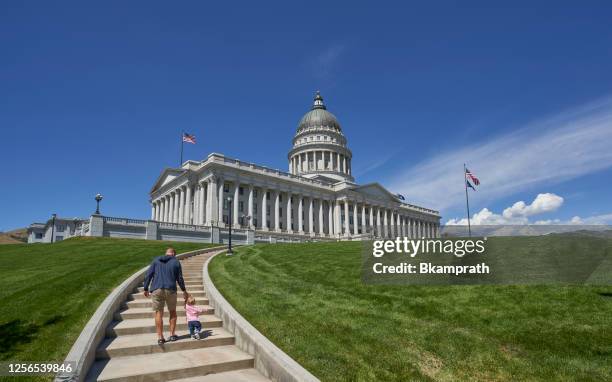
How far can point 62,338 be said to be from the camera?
814cm

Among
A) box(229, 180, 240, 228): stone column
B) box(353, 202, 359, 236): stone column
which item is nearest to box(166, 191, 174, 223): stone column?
box(229, 180, 240, 228): stone column

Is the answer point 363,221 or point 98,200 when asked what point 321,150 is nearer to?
point 363,221

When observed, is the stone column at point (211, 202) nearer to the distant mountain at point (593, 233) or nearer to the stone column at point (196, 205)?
the stone column at point (196, 205)

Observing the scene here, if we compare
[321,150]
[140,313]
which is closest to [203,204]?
[321,150]

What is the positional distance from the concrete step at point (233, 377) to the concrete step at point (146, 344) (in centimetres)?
165

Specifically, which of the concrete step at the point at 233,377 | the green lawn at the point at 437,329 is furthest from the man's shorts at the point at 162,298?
the concrete step at the point at 233,377

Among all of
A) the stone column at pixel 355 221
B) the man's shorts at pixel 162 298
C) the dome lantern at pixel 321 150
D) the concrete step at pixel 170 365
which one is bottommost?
the concrete step at pixel 170 365

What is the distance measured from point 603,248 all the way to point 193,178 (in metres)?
64.6

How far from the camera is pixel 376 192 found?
325 feet

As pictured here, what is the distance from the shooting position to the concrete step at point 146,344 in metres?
8.41

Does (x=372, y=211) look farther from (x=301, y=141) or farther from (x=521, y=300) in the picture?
(x=521, y=300)

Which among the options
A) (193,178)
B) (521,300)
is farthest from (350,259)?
(193,178)

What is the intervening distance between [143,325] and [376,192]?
91545 millimetres

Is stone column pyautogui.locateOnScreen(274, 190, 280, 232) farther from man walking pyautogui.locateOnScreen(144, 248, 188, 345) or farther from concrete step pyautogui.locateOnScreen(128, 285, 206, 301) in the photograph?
man walking pyautogui.locateOnScreen(144, 248, 188, 345)
